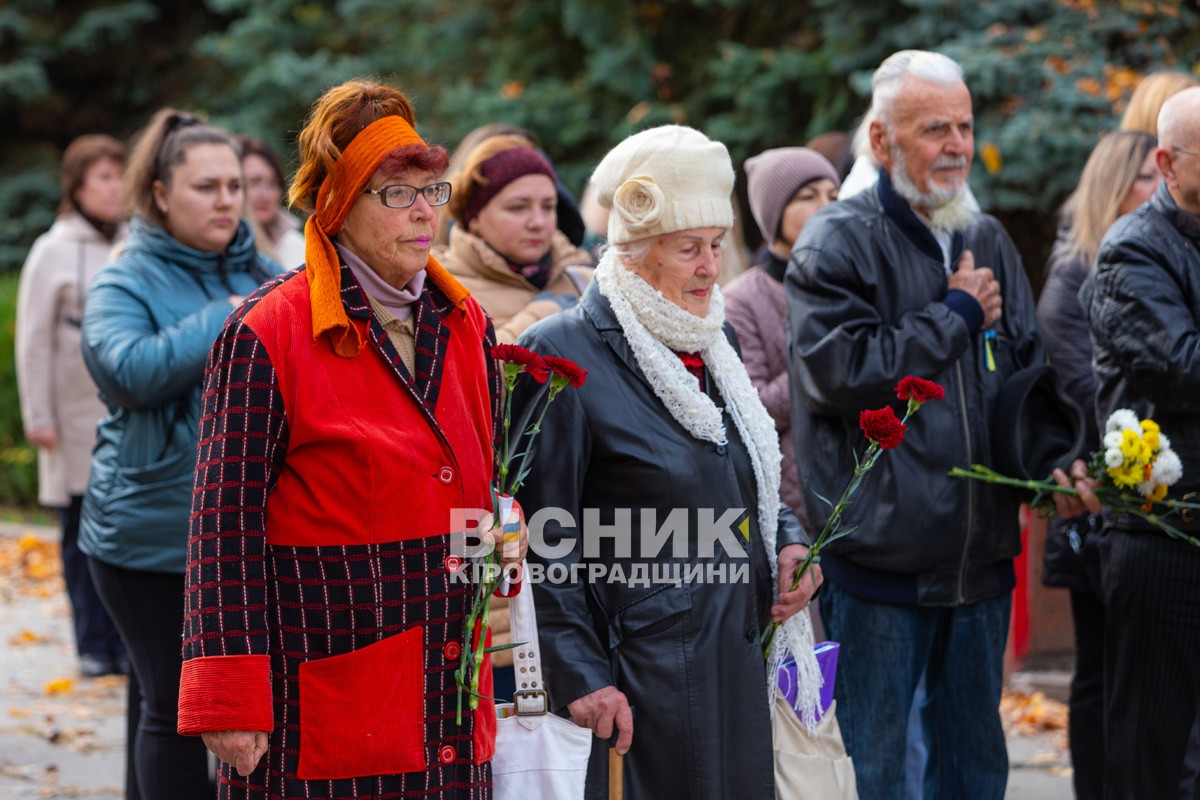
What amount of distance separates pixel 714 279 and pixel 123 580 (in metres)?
2.20

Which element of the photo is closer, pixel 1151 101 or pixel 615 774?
pixel 615 774

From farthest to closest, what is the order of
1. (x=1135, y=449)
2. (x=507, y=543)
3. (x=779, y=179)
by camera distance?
1. (x=779, y=179)
2. (x=1135, y=449)
3. (x=507, y=543)

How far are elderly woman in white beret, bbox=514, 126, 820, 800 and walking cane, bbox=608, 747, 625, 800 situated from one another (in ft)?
0.12

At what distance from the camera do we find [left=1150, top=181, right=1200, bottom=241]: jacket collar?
471 centimetres

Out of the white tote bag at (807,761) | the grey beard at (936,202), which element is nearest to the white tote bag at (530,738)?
the white tote bag at (807,761)

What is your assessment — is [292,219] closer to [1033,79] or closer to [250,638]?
[1033,79]

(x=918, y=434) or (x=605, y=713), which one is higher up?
(x=918, y=434)

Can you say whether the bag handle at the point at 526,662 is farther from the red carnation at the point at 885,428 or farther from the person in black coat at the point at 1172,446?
the person in black coat at the point at 1172,446

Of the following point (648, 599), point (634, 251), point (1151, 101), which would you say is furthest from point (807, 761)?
point (1151, 101)

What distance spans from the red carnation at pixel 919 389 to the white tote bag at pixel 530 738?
43.8 inches

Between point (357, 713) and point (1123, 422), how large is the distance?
97.9 inches

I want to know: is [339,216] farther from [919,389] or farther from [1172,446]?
[1172,446]

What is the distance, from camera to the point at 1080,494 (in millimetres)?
4590

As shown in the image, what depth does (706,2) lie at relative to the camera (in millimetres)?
10711
